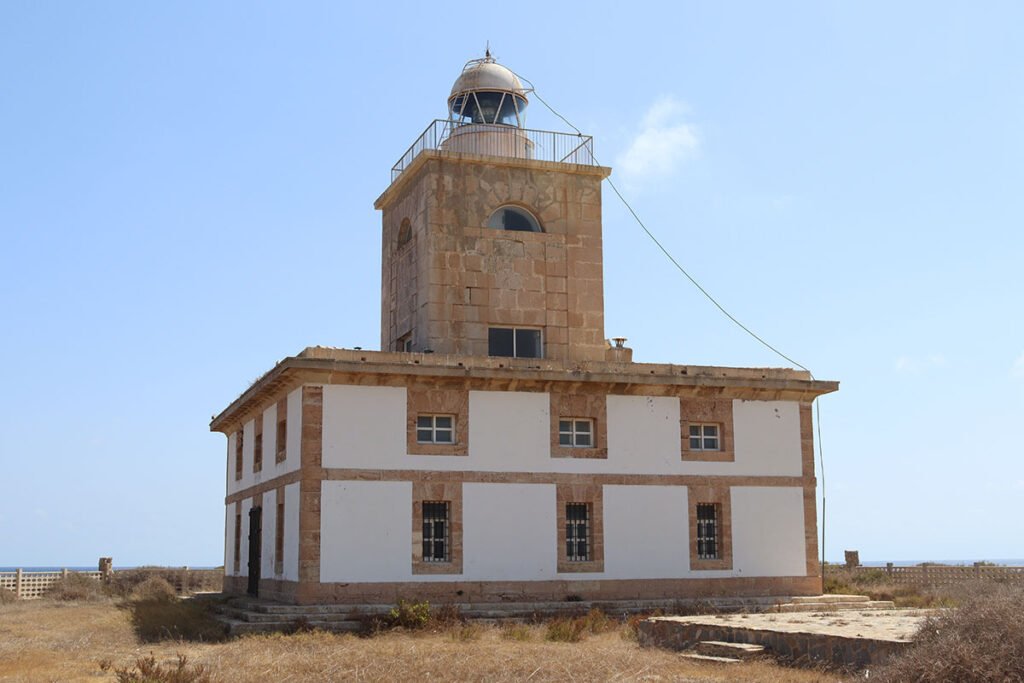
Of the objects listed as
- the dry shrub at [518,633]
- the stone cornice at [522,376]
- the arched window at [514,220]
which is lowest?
the dry shrub at [518,633]

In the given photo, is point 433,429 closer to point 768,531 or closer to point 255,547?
point 255,547

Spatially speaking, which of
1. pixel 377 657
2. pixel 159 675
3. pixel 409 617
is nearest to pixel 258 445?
pixel 409 617

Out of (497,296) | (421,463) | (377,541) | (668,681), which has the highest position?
(497,296)

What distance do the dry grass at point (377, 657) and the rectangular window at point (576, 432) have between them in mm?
4372

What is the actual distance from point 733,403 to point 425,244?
312 inches

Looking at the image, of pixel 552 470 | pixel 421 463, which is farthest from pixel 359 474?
pixel 552 470

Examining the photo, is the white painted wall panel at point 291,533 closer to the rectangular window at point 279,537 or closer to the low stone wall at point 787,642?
the rectangular window at point 279,537

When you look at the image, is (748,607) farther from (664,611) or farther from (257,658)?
(257,658)

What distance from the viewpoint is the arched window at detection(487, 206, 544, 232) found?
1073 inches

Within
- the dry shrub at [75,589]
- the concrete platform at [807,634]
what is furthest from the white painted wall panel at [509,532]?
the dry shrub at [75,589]

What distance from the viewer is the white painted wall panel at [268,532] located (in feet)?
80.8

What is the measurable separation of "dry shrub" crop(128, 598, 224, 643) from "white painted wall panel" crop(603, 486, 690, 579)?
8.17 metres

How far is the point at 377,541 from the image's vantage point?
22.6m

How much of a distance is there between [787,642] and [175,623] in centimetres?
1171
